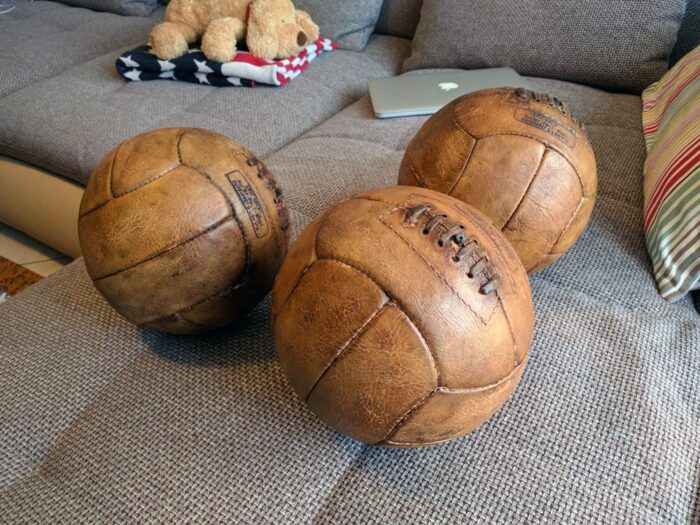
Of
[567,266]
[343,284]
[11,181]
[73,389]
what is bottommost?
[11,181]

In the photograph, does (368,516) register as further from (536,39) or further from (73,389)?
(536,39)

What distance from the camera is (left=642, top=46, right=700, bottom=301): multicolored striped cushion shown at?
1126 mm

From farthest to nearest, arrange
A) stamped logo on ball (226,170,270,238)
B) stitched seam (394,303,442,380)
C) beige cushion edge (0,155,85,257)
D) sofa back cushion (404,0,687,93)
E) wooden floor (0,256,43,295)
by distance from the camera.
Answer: wooden floor (0,256,43,295)
beige cushion edge (0,155,85,257)
sofa back cushion (404,0,687,93)
stamped logo on ball (226,170,270,238)
stitched seam (394,303,442,380)

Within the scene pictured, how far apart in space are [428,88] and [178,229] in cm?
129

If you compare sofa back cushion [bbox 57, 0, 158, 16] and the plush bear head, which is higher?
the plush bear head

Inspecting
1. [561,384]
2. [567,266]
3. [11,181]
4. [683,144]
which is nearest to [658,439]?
[561,384]

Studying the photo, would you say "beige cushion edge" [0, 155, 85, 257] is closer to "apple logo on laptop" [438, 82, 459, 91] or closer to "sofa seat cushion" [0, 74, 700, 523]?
"sofa seat cushion" [0, 74, 700, 523]

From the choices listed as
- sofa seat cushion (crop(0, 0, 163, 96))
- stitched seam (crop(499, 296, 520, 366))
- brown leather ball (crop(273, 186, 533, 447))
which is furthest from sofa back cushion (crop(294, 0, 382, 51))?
stitched seam (crop(499, 296, 520, 366))

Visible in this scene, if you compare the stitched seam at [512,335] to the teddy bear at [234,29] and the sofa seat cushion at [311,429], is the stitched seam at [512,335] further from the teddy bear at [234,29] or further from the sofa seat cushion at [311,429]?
the teddy bear at [234,29]

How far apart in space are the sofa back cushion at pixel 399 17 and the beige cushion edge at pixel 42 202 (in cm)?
159

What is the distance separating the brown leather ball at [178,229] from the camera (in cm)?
90

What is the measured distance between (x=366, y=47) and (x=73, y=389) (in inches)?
79.1

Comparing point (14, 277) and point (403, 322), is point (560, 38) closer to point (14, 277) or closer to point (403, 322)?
point (403, 322)

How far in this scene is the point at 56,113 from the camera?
6.58ft
